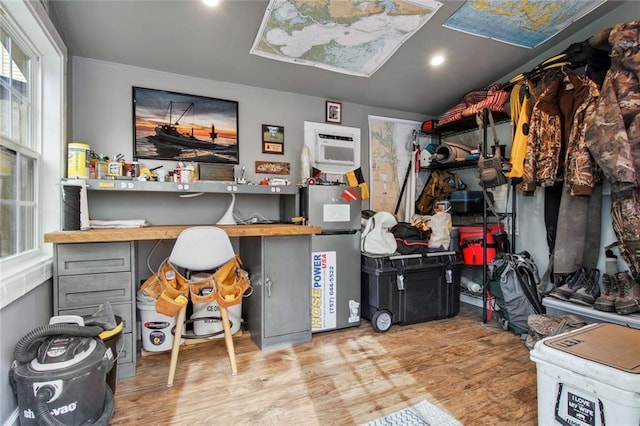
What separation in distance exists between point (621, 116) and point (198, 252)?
287cm

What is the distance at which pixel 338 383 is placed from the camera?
6.08ft

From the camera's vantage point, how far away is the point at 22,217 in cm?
170

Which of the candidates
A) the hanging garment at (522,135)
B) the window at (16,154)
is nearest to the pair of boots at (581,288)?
the hanging garment at (522,135)

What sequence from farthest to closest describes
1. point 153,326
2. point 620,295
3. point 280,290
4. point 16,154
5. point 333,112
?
point 333,112, point 280,290, point 153,326, point 620,295, point 16,154

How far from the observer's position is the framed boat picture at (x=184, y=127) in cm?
260

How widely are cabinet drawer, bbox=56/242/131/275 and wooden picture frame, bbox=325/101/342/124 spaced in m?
2.34

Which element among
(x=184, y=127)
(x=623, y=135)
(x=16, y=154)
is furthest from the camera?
(x=184, y=127)

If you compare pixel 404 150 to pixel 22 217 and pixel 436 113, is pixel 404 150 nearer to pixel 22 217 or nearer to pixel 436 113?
pixel 436 113

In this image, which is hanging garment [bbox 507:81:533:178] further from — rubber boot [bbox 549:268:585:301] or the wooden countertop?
the wooden countertop

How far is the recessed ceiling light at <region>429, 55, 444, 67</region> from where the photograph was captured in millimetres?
2748

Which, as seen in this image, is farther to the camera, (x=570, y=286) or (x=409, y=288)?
(x=409, y=288)

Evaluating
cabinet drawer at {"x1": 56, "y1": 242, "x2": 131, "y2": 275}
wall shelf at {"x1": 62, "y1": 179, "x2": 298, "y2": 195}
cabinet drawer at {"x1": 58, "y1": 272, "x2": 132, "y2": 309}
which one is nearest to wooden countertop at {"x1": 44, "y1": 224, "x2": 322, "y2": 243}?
cabinet drawer at {"x1": 56, "y1": 242, "x2": 131, "y2": 275}

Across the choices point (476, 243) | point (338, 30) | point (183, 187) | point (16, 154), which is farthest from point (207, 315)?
point (476, 243)

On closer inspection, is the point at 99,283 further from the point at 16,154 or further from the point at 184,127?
the point at 184,127
